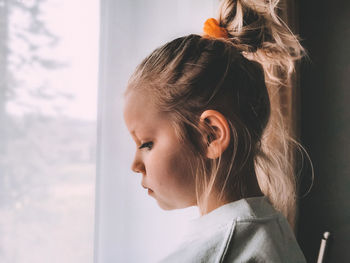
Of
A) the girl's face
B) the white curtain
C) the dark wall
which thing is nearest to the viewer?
the girl's face

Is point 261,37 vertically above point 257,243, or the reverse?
point 261,37

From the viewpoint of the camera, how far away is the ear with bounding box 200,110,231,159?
21.1 inches

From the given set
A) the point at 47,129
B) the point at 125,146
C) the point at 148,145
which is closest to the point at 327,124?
the point at 125,146

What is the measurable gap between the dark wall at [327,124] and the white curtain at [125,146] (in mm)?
991

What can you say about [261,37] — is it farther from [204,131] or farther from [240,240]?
[240,240]

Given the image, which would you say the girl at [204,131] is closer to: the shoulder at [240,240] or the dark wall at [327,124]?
the shoulder at [240,240]

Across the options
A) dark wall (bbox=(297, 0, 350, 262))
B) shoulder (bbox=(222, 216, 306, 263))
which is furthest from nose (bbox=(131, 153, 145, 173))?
dark wall (bbox=(297, 0, 350, 262))

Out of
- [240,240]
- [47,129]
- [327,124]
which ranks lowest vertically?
[327,124]

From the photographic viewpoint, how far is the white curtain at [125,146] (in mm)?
761

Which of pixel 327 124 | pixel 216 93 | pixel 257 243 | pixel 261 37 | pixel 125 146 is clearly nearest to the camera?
pixel 257 243

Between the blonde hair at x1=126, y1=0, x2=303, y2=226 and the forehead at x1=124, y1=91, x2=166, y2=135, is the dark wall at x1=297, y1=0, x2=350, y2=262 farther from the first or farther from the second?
the forehead at x1=124, y1=91, x2=166, y2=135

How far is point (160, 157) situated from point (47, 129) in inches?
9.3

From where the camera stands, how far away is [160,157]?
0.56m

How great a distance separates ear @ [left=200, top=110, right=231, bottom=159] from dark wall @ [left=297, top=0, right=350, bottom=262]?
130 centimetres
